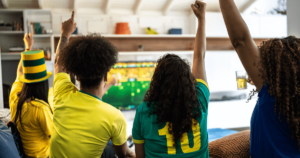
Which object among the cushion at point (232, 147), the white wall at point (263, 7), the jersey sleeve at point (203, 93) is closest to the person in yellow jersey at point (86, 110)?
the jersey sleeve at point (203, 93)

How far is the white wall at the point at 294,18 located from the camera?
5.43ft

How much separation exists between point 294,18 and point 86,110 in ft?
5.35

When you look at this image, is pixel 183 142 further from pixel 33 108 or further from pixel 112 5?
pixel 112 5

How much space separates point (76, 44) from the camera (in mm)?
1281

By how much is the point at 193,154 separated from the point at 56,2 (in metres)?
4.85

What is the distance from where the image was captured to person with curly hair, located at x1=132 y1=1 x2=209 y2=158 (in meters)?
1.01

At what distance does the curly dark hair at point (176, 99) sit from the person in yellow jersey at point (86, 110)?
258mm

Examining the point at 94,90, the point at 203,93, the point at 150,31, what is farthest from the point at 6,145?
the point at 150,31

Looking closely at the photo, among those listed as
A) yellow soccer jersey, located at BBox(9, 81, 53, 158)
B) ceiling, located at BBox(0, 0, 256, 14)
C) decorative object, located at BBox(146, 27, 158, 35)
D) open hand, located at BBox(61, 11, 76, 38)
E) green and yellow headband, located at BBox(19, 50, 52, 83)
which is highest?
ceiling, located at BBox(0, 0, 256, 14)

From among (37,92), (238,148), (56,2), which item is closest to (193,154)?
(238,148)

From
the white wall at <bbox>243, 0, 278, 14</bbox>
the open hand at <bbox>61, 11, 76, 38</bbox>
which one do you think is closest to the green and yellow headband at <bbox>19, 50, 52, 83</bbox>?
the open hand at <bbox>61, 11, 76, 38</bbox>

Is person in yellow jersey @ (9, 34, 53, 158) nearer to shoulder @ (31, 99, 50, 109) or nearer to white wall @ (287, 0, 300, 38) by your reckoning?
shoulder @ (31, 99, 50, 109)

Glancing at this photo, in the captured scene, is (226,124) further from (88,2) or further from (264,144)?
(264,144)

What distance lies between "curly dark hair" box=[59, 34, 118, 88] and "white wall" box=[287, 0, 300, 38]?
1.37 metres
